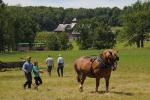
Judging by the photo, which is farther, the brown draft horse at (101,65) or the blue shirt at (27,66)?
the blue shirt at (27,66)

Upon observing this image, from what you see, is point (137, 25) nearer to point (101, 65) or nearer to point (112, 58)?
point (101, 65)

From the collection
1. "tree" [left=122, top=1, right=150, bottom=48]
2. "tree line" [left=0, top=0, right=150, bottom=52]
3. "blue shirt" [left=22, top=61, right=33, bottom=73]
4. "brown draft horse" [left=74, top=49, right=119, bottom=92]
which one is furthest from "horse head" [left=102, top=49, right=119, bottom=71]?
"tree" [left=122, top=1, right=150, bottom=48]

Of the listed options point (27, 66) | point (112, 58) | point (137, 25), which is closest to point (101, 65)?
point (112, 58)

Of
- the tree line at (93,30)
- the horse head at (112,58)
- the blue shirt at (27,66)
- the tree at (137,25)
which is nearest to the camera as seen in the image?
the horse head at (112,58)

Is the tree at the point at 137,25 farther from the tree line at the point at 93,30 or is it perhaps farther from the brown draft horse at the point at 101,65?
the brown draft horse at the point at 101,65

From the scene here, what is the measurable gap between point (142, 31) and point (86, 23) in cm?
2919

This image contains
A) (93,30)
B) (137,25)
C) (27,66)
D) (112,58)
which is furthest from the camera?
(93,30)

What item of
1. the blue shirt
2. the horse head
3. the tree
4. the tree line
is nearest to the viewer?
the horse head

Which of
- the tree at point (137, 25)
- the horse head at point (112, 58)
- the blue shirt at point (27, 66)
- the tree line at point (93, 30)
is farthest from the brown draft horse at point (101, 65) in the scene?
the tree at point (137, 25)

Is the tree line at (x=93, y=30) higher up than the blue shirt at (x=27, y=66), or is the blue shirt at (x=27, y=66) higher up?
the blue shirt at (x=27, y=66)

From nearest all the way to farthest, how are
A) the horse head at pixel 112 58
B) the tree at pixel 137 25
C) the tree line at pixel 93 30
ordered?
1. the horse head at pixel 112 58
2. the tree line at pixel 93 30
3. the tree at pixel 137 25

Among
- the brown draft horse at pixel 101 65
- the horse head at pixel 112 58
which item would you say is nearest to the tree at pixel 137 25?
the brown draft horse at pixel 101 65

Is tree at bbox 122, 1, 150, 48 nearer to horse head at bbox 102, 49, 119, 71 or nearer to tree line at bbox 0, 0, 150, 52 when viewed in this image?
tree line at bbox 0, 0, 150, 52

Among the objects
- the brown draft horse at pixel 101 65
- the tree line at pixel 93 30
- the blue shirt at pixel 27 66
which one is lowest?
the tree line at pixel 93 30
